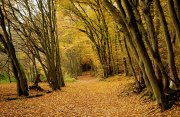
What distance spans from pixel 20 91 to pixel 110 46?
14621 mm

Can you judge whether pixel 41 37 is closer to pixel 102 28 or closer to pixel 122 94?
pixel 122 94

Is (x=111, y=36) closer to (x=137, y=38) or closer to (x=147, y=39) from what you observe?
(x=147, y=39)

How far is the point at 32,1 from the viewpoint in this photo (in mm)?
16453

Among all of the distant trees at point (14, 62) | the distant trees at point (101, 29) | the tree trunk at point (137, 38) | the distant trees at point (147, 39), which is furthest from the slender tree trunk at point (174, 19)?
the distant trees at point (101, 29)

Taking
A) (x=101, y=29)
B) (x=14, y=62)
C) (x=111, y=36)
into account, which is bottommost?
(x=14, y=62)

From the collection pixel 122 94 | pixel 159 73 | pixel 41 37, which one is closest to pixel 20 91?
pixel 41 37

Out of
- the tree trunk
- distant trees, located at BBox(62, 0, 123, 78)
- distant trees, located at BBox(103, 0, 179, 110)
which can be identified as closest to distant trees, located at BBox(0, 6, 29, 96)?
distant trees, located at BBox(103, 0, 179, 110)

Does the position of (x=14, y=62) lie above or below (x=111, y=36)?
below

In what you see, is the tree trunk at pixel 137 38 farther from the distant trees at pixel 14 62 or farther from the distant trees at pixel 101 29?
the distant trees at pixel 101 29

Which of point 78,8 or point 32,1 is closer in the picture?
point 32,1

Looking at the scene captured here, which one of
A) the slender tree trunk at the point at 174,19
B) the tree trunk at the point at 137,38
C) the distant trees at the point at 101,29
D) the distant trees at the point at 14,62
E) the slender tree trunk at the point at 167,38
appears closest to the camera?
the slender tree trunk at the point at 174,19

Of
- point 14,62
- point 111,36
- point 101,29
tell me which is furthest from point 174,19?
point 111,36

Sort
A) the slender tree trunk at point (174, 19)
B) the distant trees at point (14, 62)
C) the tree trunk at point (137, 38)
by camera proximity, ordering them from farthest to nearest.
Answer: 1. the distant trees at point (14, 62)
2. the tree trunk at point (137, 38)
3. the slender tree trunk at point (174, 19)

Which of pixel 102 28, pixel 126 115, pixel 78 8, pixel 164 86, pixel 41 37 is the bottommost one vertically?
pixel 126 115
